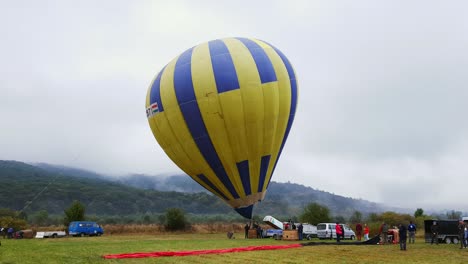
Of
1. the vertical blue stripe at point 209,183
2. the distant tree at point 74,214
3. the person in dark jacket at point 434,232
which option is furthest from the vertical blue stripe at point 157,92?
the distant tree at point 74,214

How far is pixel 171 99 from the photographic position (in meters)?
25.3

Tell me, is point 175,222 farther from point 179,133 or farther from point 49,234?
point 179,133

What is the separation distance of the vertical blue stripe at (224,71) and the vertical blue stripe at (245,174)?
13.6 feet

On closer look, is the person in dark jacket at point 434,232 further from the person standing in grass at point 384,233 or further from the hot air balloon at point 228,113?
the hot air balloon at point 228,113

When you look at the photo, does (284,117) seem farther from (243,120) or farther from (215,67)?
(215,67)

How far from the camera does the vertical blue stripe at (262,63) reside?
2509cm

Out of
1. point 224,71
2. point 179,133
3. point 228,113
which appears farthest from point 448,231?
point 179,133

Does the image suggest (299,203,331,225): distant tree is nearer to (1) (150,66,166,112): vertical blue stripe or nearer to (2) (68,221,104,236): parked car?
(2) (68,221,104,236): parked car

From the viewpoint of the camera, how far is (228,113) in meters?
24.3

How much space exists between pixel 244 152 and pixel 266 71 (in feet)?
14.8

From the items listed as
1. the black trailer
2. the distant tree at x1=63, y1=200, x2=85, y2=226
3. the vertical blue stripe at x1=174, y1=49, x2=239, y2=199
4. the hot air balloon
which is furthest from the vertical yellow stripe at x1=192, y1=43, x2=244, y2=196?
the distant tree at x1=63, y1=200, x2=85, y2=226

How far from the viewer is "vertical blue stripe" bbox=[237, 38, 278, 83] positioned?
25.1 metres

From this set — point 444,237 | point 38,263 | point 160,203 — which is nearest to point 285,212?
point 160,203

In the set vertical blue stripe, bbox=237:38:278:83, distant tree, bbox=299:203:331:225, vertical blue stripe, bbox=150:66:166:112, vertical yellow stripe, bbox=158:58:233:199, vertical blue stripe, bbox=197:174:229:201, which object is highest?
vertical blue stripe, bbox=237:38:278:83
